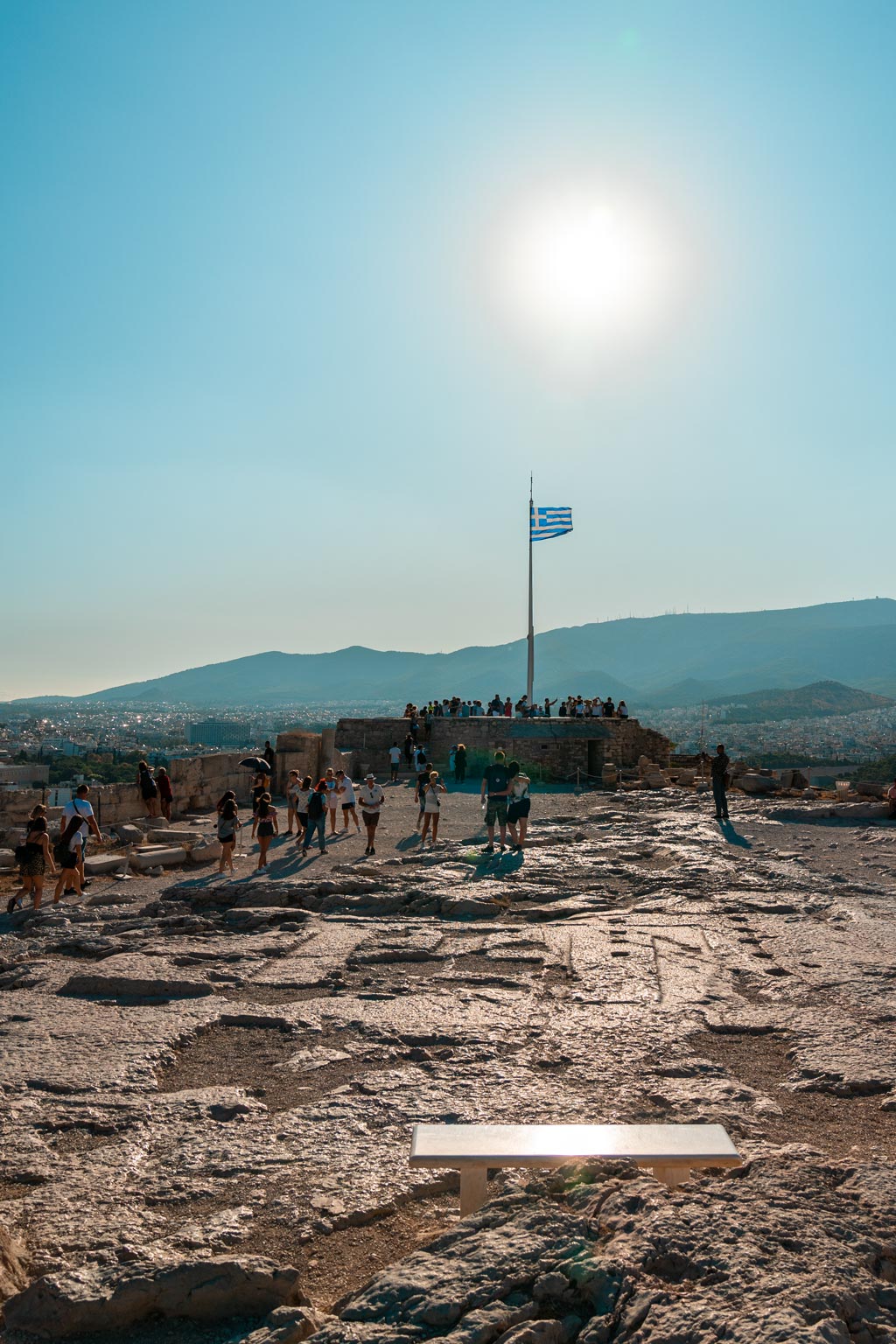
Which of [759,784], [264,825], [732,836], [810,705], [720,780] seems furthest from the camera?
[810,705]

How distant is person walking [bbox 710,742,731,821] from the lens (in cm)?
1784

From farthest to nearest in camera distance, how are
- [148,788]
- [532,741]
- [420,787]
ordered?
[532,741], [420,787], [148,788]

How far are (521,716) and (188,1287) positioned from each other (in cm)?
2787

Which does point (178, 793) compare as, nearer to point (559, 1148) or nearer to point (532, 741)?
point (532, 741)

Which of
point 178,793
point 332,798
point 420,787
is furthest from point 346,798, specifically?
→ point 178,793

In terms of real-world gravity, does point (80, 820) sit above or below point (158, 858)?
above

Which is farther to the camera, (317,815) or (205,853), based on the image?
(317,815)

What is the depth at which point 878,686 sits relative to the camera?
158375mm

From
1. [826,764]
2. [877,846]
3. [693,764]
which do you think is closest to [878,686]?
[826,764]

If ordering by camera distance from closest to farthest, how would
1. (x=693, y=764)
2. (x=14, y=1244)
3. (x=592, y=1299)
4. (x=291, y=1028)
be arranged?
1. (x=592, y=1299)
2. (x=14, y=1244)
3. (x=291, y=1028)
4. (x=693, y=764)

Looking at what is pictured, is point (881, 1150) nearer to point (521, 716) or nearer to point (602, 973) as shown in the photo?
point (602, 973)

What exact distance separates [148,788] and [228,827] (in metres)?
5.61

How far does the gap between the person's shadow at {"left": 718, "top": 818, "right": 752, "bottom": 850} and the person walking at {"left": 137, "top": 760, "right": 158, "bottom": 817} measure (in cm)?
1062

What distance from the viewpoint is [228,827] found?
43.7ft
